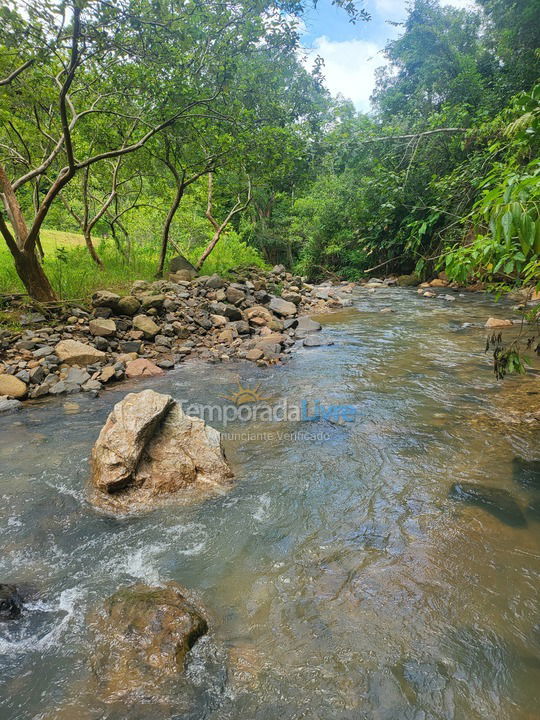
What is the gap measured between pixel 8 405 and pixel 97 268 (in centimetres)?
728

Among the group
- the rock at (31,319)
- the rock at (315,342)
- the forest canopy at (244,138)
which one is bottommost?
the rock at (315,342)

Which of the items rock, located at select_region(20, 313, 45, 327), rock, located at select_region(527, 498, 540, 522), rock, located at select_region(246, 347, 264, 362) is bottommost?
rock, located at select_region(246, 347, 264, 362)

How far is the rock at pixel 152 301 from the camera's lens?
362 inches

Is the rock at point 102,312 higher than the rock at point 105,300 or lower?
lower

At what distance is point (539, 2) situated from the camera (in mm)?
13117

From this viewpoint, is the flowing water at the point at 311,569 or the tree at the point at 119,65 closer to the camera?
the flowing water at the point at 311,569

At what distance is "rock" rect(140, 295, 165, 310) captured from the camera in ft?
30.2

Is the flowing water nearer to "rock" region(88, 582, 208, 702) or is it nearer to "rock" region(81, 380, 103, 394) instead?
"rock" region(88, 582, 208, 702)

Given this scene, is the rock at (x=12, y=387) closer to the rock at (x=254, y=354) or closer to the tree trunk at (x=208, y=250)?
the rock at (x=254, y=354)

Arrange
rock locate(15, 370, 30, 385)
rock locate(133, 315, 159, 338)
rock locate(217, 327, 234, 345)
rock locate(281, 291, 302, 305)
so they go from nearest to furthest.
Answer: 1. rock locate(15, 370, 30, 385)
2. rock locate(133, 315, 159, 338)
3. rock locate(217, 327, 234, 345)
4. rock locate(281, 291, 302, 305)

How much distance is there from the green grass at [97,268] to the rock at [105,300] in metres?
0.30

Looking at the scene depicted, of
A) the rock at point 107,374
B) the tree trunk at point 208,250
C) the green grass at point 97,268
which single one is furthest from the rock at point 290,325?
the tree trunk at point 208,250

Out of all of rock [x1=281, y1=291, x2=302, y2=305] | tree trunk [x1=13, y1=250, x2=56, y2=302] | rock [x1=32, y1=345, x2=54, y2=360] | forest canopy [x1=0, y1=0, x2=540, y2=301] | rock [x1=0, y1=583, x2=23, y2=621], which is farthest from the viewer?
rock [x1=281, y1=291, x2=302, y2=305]

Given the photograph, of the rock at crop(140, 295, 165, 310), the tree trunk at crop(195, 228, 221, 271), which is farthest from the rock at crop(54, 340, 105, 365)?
the tree trunk at crop(195, 228, 221, 271)
